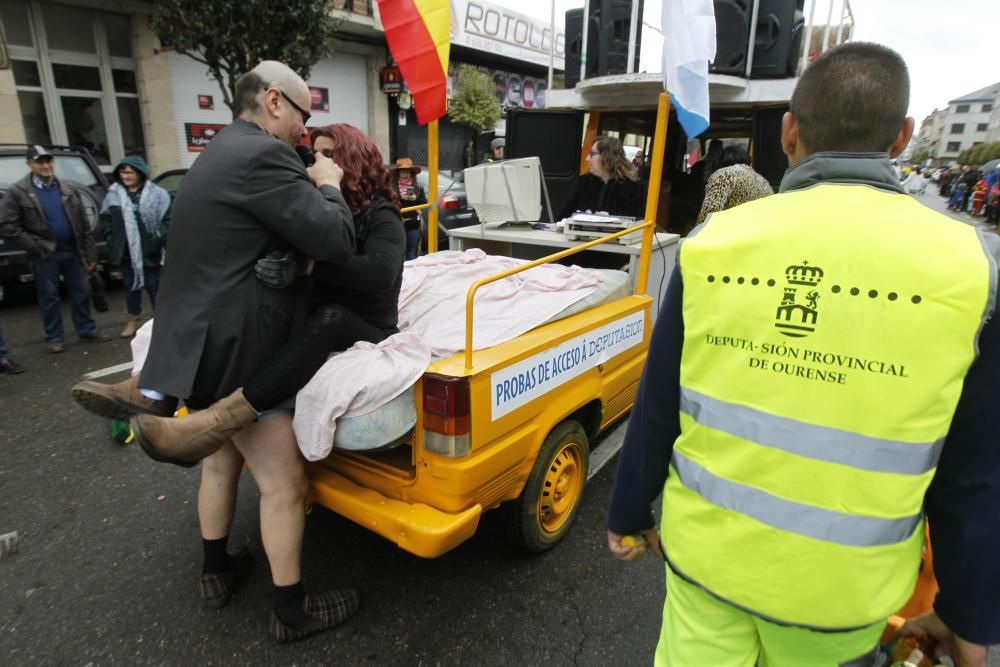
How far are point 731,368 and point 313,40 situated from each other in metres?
11.9

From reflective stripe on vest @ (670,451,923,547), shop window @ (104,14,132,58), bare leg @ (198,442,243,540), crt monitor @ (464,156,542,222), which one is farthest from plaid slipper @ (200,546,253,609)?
shop window @ (104,14,132,58)

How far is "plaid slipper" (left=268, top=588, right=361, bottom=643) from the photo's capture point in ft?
7.54

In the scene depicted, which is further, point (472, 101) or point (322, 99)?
point (472, 101)

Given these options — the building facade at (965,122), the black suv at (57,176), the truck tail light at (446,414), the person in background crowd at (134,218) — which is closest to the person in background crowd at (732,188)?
the truck tail light at (446,414)

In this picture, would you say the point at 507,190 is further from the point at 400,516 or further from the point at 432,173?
the point at 400,516

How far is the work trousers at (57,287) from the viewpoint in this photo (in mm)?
5570

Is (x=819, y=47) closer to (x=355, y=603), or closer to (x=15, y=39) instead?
(x=355, y=603)

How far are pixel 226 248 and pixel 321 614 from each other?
1455 millimetres

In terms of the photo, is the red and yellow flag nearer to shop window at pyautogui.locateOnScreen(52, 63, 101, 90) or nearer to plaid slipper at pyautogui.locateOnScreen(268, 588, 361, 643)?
plaid slipper at pyautogui.locateOnScreen(268, 588, 361, 643)

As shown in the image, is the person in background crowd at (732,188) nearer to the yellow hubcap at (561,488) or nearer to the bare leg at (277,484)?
the yellow hubcap at (561,488)

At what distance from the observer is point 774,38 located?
4.89 m

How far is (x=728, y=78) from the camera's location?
4797mm

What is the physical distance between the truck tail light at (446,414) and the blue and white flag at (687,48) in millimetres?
1949

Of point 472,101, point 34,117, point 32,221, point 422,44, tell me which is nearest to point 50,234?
point 32,221
